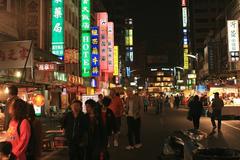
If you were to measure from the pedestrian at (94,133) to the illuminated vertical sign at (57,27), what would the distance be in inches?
906

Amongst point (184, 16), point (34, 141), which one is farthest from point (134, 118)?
point (184, 16)

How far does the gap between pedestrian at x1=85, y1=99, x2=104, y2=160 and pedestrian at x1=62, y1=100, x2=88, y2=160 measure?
0.43 feet

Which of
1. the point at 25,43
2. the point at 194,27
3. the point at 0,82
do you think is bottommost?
the point at 0,82

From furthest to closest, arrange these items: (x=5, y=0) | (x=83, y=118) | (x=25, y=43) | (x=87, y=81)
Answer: (x=87, y=81) → (x=5, y=0) → (x=25, y=43) → (x=83, y=118)

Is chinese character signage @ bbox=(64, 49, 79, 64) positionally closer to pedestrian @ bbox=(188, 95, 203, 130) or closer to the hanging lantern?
the hanging lantern

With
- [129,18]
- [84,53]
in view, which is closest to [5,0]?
[84,53]

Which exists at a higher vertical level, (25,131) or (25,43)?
(25,43)

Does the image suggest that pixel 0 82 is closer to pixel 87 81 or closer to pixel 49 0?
pixel 49 0

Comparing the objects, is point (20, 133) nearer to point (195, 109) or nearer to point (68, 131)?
point (68, 131)

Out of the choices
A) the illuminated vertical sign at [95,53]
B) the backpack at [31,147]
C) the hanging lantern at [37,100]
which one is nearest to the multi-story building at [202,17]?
the illuminated vertical sign at [95,53]

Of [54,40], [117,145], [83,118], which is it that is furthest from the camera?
[54,40]

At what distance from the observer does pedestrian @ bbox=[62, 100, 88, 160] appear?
8.33 meters

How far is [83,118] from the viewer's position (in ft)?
27.6

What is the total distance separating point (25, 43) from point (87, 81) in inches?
1323
